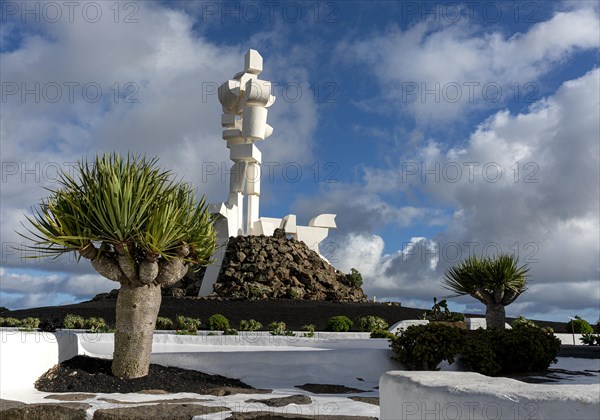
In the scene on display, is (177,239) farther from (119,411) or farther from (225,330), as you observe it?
(225,330)

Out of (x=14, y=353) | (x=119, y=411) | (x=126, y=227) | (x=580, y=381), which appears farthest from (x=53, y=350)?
(x=580, y=381)

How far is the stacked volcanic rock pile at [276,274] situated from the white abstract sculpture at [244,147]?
86cm

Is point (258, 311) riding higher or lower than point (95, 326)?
higher

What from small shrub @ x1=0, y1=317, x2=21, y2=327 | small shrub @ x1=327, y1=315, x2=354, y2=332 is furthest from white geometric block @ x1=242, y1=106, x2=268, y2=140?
small shrub @ x1=0, y1=317, x2=21, y2=327

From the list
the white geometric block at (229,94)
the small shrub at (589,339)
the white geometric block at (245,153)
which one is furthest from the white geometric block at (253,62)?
the small shrub at (589,339)

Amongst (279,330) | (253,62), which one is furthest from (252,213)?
(279,330)

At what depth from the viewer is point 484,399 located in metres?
6.03

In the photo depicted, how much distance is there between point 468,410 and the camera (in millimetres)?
6086

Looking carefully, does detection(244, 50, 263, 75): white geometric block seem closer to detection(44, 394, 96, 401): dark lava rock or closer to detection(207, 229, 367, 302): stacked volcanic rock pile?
detection(207, 229, 367, 302): stacked volcanic rock pile

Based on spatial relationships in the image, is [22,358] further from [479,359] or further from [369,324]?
[369,324]

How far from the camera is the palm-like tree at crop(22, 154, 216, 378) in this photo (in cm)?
1166

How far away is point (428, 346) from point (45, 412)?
8.37m

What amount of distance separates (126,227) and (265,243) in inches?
1049

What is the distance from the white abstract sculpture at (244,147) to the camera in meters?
37.4
